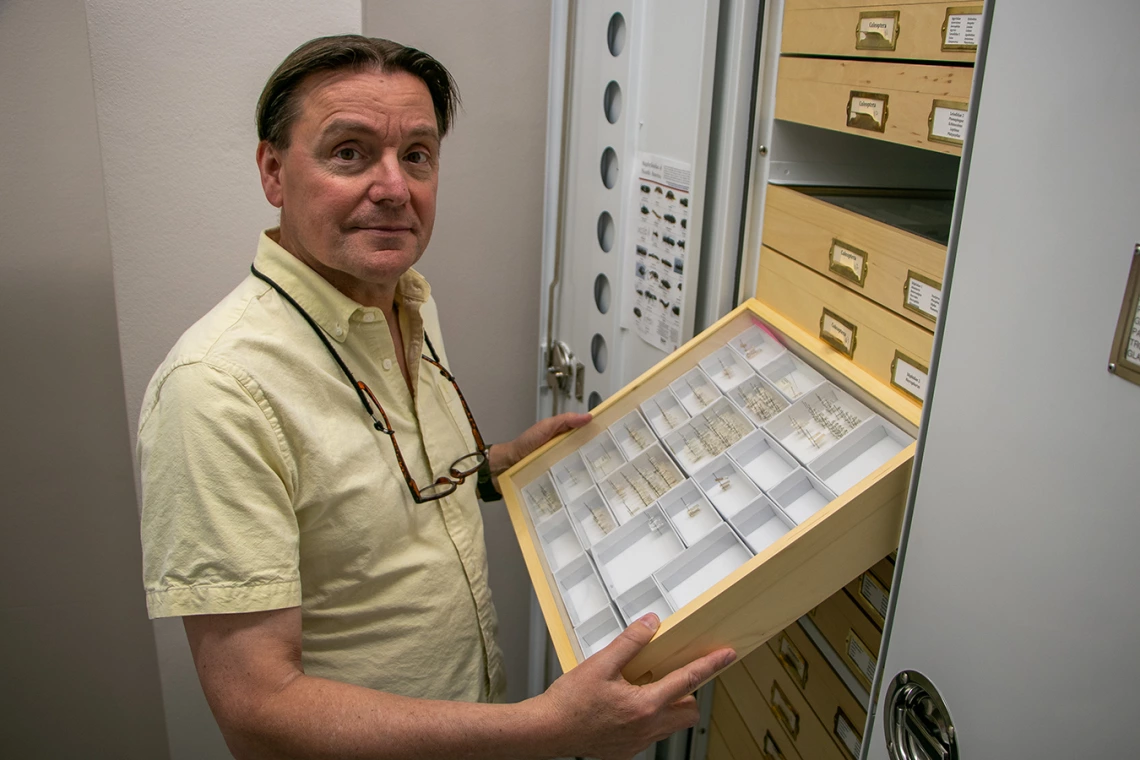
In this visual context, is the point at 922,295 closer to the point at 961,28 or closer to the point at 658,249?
the point at 961,28

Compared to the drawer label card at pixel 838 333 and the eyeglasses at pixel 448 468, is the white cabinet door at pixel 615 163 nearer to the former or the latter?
the drawer label card at pixel 838 333

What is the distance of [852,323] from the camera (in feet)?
4.04

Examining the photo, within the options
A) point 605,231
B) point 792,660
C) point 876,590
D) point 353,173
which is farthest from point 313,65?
point 792,660

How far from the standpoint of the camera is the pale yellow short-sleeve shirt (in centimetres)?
108

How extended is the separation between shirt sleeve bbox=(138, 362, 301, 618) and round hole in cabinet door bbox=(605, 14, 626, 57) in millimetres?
1270

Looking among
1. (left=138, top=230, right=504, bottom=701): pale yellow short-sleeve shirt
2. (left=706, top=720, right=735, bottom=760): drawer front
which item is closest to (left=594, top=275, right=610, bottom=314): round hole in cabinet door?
(left=138, top=230, right=504, bottom=701): pale yellow short-sleeve shirt

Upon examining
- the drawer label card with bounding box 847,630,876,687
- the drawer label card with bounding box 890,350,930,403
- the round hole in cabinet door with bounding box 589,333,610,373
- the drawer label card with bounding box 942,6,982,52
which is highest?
the drawer label card with bounding box 942,6,982,52

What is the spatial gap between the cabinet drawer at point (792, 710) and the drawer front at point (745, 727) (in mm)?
35

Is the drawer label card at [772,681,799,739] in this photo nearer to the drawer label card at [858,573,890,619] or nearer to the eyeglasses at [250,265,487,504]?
the drawer label card at [858,573,890,619]

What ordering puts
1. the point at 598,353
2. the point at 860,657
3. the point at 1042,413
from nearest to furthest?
the point at 1042,413
the point at 860,657
the point at 598,353

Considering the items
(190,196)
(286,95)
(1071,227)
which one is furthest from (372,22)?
(1071,227)

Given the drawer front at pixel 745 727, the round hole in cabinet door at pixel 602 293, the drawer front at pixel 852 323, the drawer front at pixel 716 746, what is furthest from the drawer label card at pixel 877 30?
the drawer front at pixel 716 746

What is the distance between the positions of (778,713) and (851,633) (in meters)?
0.34

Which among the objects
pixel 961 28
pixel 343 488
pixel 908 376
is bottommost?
pixel 343 488
